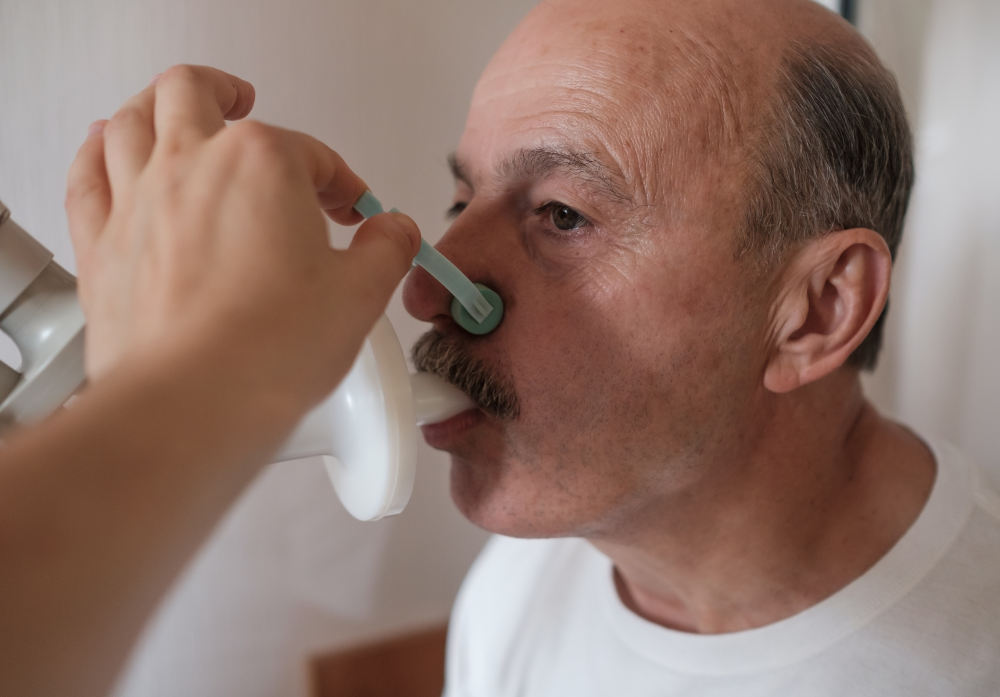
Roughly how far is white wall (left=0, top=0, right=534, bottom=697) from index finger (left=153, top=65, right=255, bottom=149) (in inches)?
Result: 14.8

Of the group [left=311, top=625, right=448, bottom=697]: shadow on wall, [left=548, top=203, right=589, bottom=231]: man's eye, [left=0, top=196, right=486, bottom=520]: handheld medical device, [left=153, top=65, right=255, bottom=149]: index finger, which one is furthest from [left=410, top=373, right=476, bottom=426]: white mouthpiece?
[left=311, top=625, right=448, bottom=697]: shadow on wall

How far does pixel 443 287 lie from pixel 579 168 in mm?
208

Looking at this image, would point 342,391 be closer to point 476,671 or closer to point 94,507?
point 94,507

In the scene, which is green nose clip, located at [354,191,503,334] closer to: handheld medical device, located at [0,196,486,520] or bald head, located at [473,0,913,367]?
handheld medical device, located at [0,196,486,520]

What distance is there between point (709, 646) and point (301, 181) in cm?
85

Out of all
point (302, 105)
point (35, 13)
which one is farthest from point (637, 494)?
point (35, 13)

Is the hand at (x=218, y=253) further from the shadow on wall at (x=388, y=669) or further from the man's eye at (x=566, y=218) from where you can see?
the shadow on wall at (x=388, y=669)

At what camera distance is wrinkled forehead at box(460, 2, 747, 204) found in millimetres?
738

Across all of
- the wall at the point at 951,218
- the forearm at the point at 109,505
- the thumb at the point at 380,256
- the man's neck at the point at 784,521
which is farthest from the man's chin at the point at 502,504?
the wall at the point at 951,218

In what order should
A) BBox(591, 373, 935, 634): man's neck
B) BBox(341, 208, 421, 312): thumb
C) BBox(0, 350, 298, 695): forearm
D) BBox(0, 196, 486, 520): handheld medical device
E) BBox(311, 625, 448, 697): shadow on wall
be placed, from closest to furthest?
BBox(0, 350, 298, 695): forearm → BBox(341, 208, 421, 312): thumb → BBox(0, 196, 486, 520): handheld medical device → BBox(591, 373, 935, 634): man's neck → BBox(311, 625, 448, 697): shadow on wall

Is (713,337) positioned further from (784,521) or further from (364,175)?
(364,175)

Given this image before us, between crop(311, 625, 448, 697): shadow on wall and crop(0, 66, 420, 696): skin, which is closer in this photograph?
crop(0, 66, 420, 696): skin

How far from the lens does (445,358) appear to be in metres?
0.78

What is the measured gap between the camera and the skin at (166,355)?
0.28 meters
